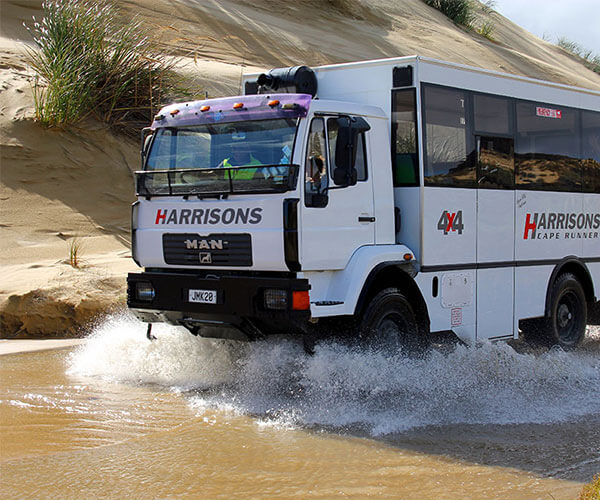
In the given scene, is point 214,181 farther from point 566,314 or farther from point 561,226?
point 566,314

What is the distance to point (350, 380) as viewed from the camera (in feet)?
24.5

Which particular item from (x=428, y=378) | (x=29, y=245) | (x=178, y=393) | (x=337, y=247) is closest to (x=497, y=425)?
(x=428, y=378)

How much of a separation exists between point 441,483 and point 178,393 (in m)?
3.08

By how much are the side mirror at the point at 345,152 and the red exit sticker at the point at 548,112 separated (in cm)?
351

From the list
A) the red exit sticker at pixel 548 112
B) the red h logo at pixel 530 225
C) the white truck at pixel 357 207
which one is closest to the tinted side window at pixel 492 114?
the white truck at pixel 357 207

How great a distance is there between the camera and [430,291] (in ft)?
28.1

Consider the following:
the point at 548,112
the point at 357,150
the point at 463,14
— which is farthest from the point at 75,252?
the point at 463,14

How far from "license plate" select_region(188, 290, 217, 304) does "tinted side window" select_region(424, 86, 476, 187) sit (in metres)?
2.43

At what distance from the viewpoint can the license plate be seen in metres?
7.59

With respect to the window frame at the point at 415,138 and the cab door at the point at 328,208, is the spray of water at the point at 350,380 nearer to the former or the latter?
the cab door at the point at 328,208

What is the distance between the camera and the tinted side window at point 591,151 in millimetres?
10914

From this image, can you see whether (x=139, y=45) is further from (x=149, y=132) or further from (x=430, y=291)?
(x=430, y=291)

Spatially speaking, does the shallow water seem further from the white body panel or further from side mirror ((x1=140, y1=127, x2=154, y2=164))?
side mirror ((x1=140, y1=127, x2=154, y2=164))

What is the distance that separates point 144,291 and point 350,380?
214 centimetres
